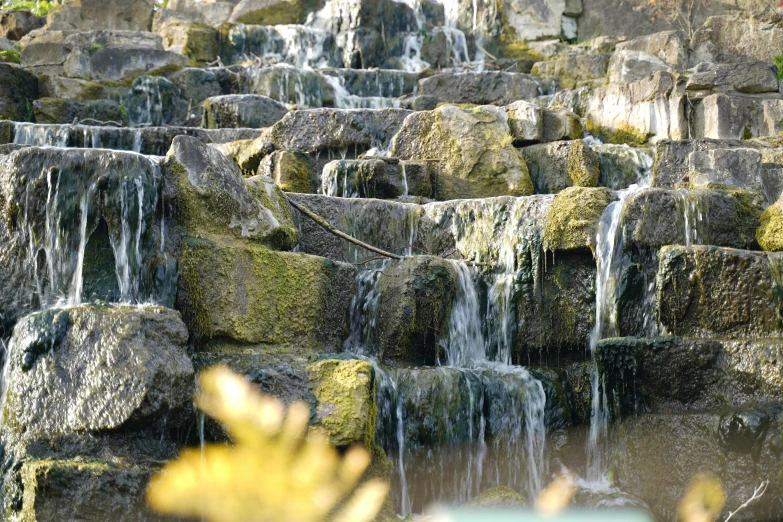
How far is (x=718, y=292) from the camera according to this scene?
239 inches

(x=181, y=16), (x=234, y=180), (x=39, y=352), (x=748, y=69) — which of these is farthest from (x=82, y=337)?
(x=181, y=16)

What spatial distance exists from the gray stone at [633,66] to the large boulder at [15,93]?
713 centimetres

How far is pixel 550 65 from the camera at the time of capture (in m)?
13.2

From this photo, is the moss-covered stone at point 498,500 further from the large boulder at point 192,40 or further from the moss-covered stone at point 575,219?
the large boulder at point 192,40

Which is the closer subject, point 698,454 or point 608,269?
point 698,454

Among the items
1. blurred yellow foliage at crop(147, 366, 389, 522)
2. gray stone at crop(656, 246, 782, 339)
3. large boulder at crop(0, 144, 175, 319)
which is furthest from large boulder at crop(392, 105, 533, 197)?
blurred yellow foliage at crop(147, 366, 389, 522)

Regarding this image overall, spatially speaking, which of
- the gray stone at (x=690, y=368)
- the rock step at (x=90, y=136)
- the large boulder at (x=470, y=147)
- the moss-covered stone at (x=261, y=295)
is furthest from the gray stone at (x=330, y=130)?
the gray stone at (x=690, y=368)

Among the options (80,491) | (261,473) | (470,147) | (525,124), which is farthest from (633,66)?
(80,491)

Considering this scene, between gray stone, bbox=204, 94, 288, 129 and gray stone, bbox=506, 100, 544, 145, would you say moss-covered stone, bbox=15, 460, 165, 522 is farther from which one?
gray stone, bbox=204, 94, 288, 129

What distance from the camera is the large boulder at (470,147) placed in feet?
30.3

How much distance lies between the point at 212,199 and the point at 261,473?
238 centimetres

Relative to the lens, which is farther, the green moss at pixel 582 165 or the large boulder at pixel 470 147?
the large boulder at pixel 470 147

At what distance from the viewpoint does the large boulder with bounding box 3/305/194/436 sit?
4.80 metres

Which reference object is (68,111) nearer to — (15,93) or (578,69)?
(15,93)
